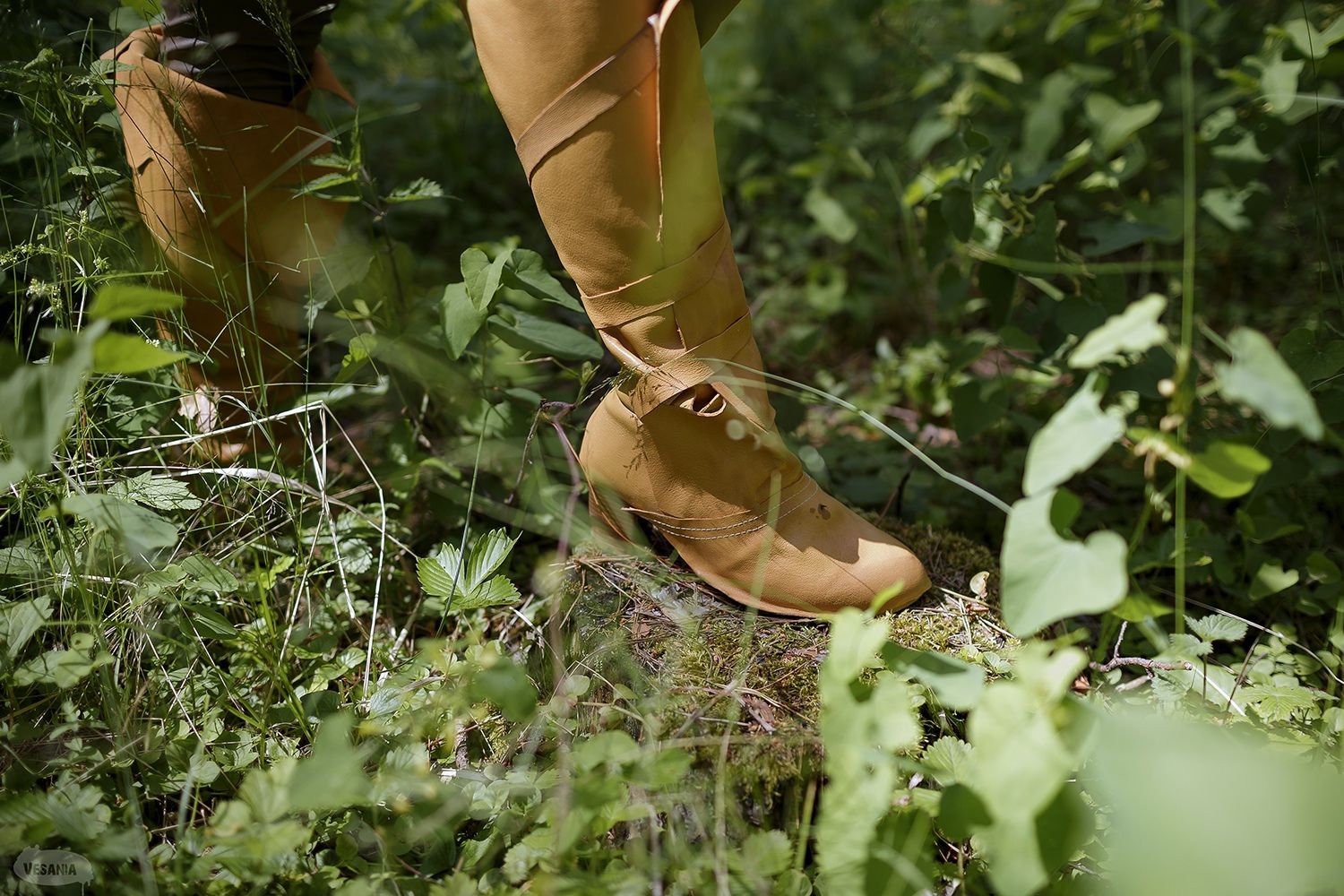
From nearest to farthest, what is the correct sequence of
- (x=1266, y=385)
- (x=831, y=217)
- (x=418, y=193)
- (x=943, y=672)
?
(x=1266, y=385) → (x=943, y=672) → (x=418, y=193) → (x=831, y=217)

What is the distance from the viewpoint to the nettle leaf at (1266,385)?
23.2 inches

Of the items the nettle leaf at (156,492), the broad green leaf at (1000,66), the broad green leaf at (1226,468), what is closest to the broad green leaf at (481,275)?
the nettle leaf at (156,492)

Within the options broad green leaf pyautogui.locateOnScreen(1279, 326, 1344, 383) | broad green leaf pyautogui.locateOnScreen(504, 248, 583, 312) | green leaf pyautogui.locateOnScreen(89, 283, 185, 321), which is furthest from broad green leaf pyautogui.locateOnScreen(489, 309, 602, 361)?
broad green leaf pyautogui.locateOnScreen(1279, 326, 1344, 383)

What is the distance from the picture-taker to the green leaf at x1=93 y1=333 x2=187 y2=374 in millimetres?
692

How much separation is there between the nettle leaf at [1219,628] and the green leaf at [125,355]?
3.70 feet

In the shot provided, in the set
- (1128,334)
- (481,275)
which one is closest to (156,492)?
(481,275)

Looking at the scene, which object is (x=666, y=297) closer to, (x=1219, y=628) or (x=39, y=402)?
(x=39, y=402)

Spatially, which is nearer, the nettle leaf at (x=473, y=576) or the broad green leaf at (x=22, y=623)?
the broad green leaf at (x=22, y=623)

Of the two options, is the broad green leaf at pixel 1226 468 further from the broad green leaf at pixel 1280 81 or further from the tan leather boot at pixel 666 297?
the broad green leaf at pixel 1280 81

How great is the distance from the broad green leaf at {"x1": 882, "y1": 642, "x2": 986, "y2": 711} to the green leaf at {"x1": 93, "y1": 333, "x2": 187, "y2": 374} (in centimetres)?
68

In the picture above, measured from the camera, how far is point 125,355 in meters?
0.70

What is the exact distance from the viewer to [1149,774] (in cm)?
60

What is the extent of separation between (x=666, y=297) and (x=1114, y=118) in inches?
43.0

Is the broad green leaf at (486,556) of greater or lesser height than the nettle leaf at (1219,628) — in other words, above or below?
above
